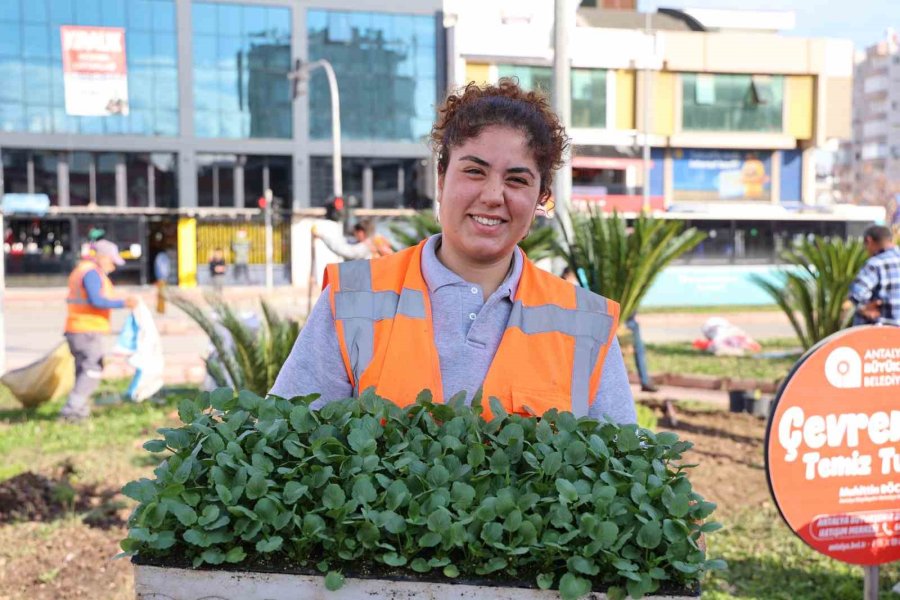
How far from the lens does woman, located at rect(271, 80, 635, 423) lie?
2252 mm

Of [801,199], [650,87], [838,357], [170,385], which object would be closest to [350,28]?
[650,87]

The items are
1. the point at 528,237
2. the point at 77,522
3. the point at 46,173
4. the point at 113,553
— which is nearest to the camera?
the point at 113,553

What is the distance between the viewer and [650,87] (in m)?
38.1

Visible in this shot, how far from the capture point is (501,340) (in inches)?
91.8

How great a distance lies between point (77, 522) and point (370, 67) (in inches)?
1338

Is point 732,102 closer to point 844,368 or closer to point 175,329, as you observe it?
point 175,329

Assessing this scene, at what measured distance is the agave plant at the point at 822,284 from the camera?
877cm

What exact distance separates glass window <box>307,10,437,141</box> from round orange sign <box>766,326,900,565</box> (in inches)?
1370

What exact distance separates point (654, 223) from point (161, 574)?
23.9ft

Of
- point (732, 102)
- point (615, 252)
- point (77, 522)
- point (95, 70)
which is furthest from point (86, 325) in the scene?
point (732, 102)

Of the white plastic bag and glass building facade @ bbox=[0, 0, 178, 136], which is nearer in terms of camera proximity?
the white plastic bag

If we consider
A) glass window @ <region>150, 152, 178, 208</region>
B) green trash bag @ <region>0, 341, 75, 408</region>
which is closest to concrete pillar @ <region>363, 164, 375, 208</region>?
glass window @ <region>150, 152, 178, 208</region>

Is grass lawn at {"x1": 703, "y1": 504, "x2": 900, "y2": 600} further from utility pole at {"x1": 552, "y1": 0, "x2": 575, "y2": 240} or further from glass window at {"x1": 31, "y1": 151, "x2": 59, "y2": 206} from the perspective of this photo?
glass window at {"x1": 31, "y1": 151, "x2": 59, "y2": 206}

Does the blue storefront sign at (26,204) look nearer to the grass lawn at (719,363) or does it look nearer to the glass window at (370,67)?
the glass window at (370,67)
